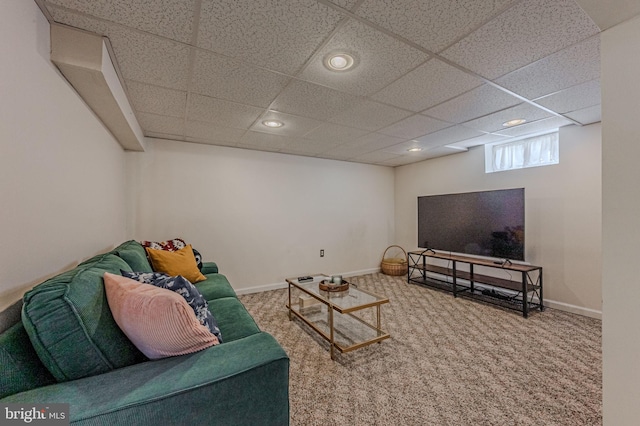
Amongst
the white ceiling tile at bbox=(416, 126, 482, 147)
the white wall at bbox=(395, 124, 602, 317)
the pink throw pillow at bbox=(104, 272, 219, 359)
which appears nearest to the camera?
the pink throw pillow at bbox=(104, 272, 219, 359)

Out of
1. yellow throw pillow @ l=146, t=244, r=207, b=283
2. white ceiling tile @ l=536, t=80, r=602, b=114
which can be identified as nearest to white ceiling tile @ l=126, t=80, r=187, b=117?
yellow throw pillow @ l=146, t=244, r=207, b=283

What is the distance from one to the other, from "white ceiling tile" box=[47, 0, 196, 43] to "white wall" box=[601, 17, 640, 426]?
1833 millimetres

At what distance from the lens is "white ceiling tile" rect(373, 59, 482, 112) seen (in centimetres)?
177

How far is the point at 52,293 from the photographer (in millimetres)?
857

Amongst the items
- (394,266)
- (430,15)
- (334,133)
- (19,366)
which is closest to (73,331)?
(19,366)

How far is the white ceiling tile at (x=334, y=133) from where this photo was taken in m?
2.91

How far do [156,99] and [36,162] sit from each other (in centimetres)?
125

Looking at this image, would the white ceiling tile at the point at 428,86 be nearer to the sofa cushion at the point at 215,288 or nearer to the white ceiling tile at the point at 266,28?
the white ceiling tile at the point at 266,28

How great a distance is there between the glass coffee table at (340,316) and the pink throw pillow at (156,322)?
1252 mm

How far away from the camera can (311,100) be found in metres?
2.22

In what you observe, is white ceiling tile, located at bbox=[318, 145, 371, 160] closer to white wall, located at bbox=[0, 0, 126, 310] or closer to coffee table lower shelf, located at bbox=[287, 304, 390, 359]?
coffee table lower shelf, located at bbox=[287, 304, 390, 359]

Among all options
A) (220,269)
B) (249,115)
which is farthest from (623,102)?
(220,269)

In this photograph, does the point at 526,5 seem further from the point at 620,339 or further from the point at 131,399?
the point at 131,399

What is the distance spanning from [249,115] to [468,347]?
9.75 feet
